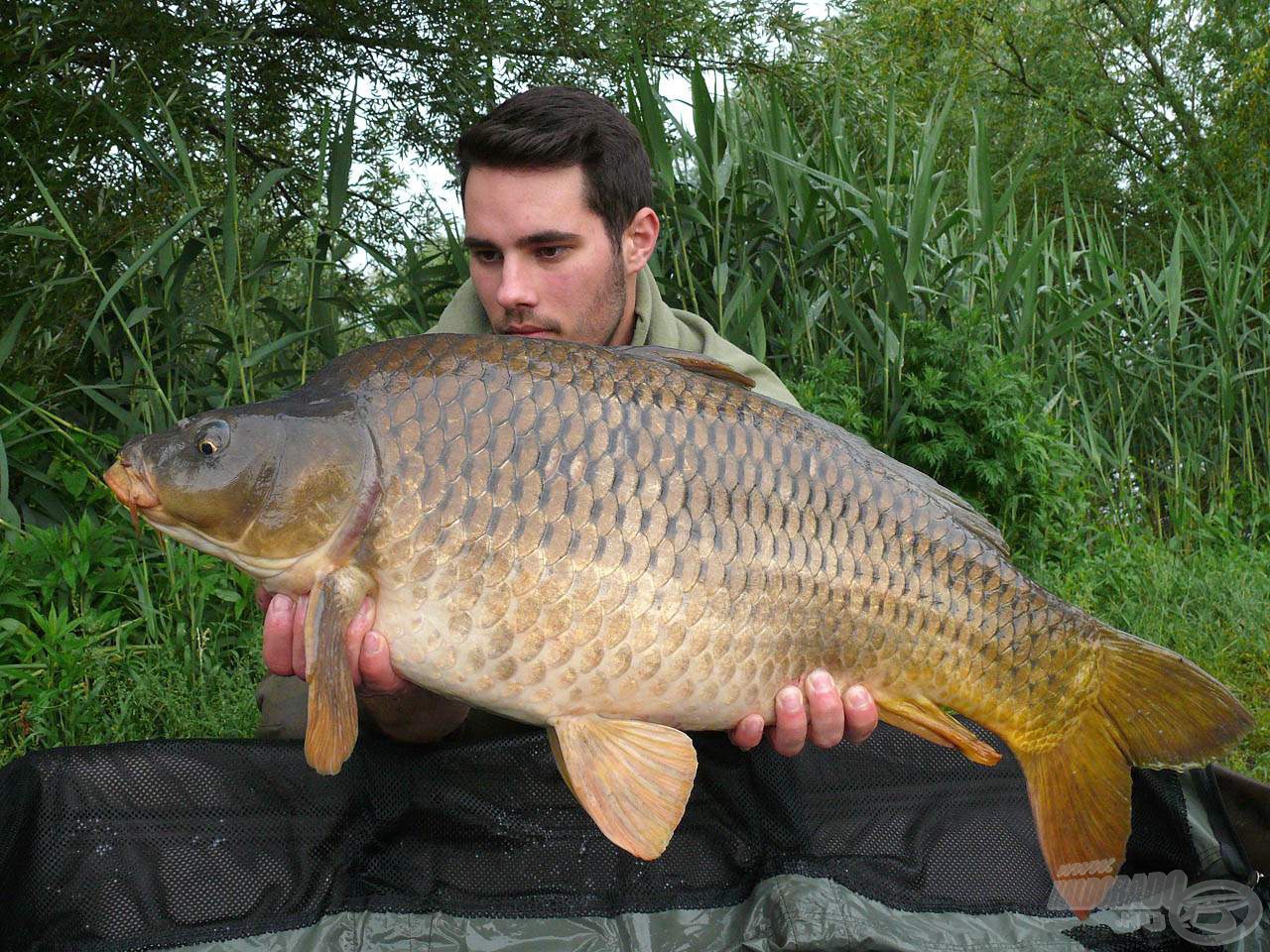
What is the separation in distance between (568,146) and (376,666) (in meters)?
1.14

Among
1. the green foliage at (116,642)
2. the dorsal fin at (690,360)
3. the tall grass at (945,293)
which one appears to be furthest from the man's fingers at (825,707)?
the tall grass at (945,293)

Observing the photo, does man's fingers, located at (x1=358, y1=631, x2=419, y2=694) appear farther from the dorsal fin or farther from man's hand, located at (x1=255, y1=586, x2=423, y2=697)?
the dorsal fin

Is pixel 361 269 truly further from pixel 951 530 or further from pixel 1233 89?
pixel 1233 89

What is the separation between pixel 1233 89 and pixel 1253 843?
26.9 feet

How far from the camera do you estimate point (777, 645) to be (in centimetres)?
132

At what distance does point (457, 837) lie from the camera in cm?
157

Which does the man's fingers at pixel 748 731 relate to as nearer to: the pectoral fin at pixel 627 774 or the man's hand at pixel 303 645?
the pectoral fin at pixel 627 774

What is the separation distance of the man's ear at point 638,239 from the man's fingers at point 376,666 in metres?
1.07

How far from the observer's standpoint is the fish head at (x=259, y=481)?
120 cm

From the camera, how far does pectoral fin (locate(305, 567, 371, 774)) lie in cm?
118

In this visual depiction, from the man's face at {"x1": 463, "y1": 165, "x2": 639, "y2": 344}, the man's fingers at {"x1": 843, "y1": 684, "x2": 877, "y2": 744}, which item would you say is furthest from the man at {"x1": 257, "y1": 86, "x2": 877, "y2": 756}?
the man's fingers at {"x1": 843, "y1": 684, "x2": 877, "y2": 744}

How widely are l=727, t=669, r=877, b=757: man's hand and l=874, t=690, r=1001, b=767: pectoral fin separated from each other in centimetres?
2

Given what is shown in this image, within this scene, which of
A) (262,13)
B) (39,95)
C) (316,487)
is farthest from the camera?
(262,13)

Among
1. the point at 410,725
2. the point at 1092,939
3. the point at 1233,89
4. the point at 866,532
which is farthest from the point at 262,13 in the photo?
the point at 1233,89
